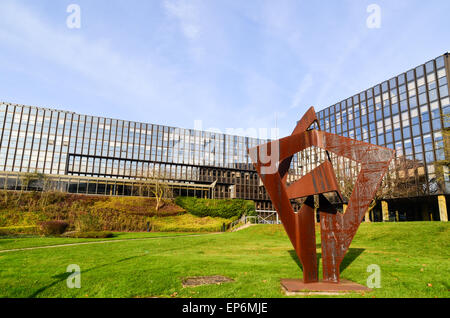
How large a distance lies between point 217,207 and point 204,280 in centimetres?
3913

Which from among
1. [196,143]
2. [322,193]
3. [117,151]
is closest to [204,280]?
[322,193]

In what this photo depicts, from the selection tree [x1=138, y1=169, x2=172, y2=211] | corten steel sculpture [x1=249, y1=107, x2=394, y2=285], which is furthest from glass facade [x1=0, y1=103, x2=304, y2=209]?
corten steel sculpture [x1=249, y1=107, x2=394, y2=285]

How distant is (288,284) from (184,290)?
2.79m

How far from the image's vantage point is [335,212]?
8438 millimetres

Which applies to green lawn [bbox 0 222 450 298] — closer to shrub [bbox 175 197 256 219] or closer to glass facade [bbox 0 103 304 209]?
shrub [bbox 175 197 256 219]

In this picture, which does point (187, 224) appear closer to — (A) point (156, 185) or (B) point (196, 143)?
(A) point (156, 185)

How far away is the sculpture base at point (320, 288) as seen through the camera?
7.14m

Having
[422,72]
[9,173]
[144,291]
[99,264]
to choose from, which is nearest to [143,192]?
[9,173]

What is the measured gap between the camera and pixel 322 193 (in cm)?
804

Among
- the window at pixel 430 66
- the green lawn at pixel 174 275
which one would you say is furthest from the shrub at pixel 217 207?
the window at pixel 430 66

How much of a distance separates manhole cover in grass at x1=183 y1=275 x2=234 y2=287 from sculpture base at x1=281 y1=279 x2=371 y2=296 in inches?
70.7

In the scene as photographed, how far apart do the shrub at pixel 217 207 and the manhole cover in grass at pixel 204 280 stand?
37.0m
